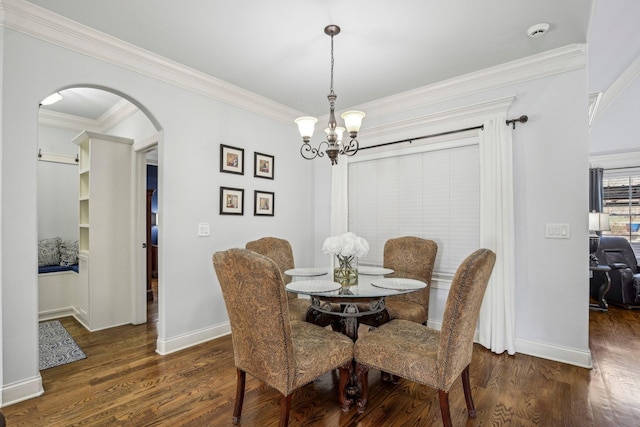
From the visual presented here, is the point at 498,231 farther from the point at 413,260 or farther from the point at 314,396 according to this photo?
the point at 314,396

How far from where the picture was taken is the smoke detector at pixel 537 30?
2299mm

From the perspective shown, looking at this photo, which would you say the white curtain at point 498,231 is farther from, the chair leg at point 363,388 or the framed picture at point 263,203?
the framed picture at point 263,203

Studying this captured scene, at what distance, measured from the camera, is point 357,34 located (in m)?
2.42

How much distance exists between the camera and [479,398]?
2105 millimetres

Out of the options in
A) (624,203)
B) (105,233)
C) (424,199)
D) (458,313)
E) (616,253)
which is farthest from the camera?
(624,203)

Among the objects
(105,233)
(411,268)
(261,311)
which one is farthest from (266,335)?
(105,233)

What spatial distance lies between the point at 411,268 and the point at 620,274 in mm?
3312

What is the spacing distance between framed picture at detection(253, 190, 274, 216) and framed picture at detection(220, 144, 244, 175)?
0.35 metres

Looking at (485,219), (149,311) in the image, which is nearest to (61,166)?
(149,311)

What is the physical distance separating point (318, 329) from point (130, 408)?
1.27 metres

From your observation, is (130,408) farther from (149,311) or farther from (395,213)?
(395,213)

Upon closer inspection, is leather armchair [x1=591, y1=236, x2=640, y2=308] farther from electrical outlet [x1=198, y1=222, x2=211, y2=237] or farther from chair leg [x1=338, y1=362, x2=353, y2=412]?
electrical outlet [x1=198, y1=222, x2=211, y2=237]

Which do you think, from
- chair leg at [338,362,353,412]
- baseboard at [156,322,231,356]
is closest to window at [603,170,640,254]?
chair leg at [338,362,353,412]

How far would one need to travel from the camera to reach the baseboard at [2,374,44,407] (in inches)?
80.6
